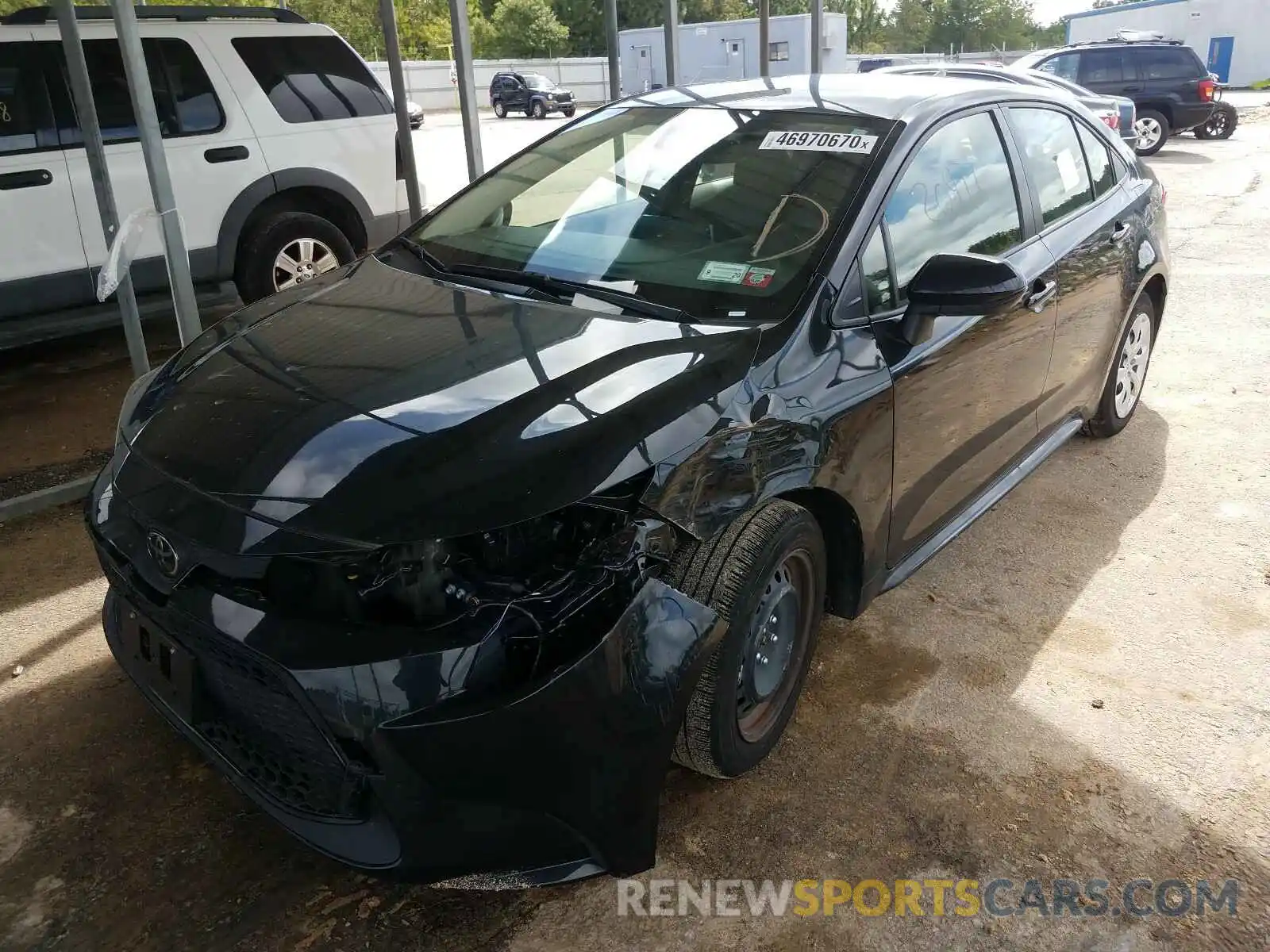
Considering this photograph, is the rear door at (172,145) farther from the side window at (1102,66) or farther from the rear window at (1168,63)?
the rear window at (1168,63)

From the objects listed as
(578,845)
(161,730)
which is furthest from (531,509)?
(161,730)

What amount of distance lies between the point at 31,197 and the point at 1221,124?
18540 mm

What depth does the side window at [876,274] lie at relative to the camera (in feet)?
8.87

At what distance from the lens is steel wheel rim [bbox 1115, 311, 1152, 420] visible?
4.63 m

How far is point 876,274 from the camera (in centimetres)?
274

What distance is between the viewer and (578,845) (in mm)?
1991

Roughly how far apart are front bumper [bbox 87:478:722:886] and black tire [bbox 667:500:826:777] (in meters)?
0.20

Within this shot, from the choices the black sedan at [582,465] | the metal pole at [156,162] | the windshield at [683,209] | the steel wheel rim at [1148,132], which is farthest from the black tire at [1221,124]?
the metal pole at [156,162]

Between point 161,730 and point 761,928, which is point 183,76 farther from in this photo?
point 761,928

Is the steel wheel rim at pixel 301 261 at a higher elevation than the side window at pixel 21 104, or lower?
lower

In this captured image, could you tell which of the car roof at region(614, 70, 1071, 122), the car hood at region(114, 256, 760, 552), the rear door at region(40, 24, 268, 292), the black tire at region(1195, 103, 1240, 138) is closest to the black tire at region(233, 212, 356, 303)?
the rear door at region(40, 24, 268, 292)

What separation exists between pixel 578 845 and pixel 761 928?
522 mm

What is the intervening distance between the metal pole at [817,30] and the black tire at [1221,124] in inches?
481

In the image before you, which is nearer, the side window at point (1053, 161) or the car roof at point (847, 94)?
the car roof at point (847, 94)
